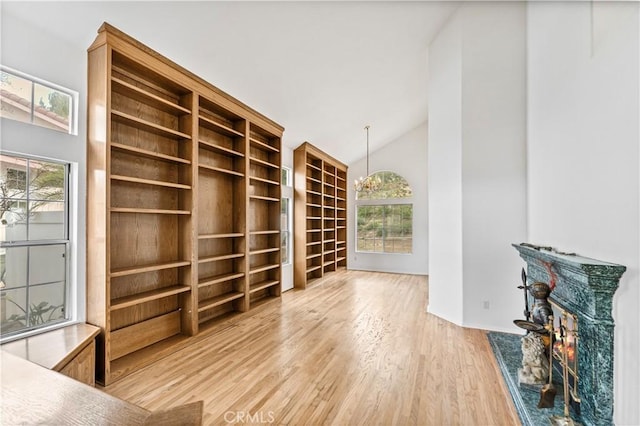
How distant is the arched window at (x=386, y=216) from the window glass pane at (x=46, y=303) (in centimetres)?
686

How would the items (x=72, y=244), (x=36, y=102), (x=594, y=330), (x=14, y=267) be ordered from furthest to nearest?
(x=72, y=244) → (x=36, y=102) → (x=14, y=267) → (x=594, y=330)

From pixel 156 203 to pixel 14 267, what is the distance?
50.8 inches

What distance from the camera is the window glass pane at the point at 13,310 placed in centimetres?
230

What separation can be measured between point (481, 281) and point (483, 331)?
636 millimetres

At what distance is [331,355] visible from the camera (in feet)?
10.4

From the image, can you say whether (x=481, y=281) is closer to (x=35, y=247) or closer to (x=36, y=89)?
(x=35, y=247)

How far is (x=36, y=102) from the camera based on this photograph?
8.01 ft

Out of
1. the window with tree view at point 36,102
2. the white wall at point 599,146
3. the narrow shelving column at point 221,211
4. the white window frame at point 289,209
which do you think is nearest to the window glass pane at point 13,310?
the window with tree view at point 36,102

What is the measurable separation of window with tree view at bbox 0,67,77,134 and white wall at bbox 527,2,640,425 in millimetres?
4099

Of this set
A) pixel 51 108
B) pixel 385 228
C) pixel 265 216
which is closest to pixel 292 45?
pixel 51 108

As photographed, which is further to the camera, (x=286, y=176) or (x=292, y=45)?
(x=286, y=176)

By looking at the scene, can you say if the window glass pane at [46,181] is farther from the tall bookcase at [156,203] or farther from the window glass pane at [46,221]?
the tall bookcase at [156,203]

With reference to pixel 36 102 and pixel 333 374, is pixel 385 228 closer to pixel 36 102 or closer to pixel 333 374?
pixel 333 374

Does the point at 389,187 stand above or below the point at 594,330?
above
